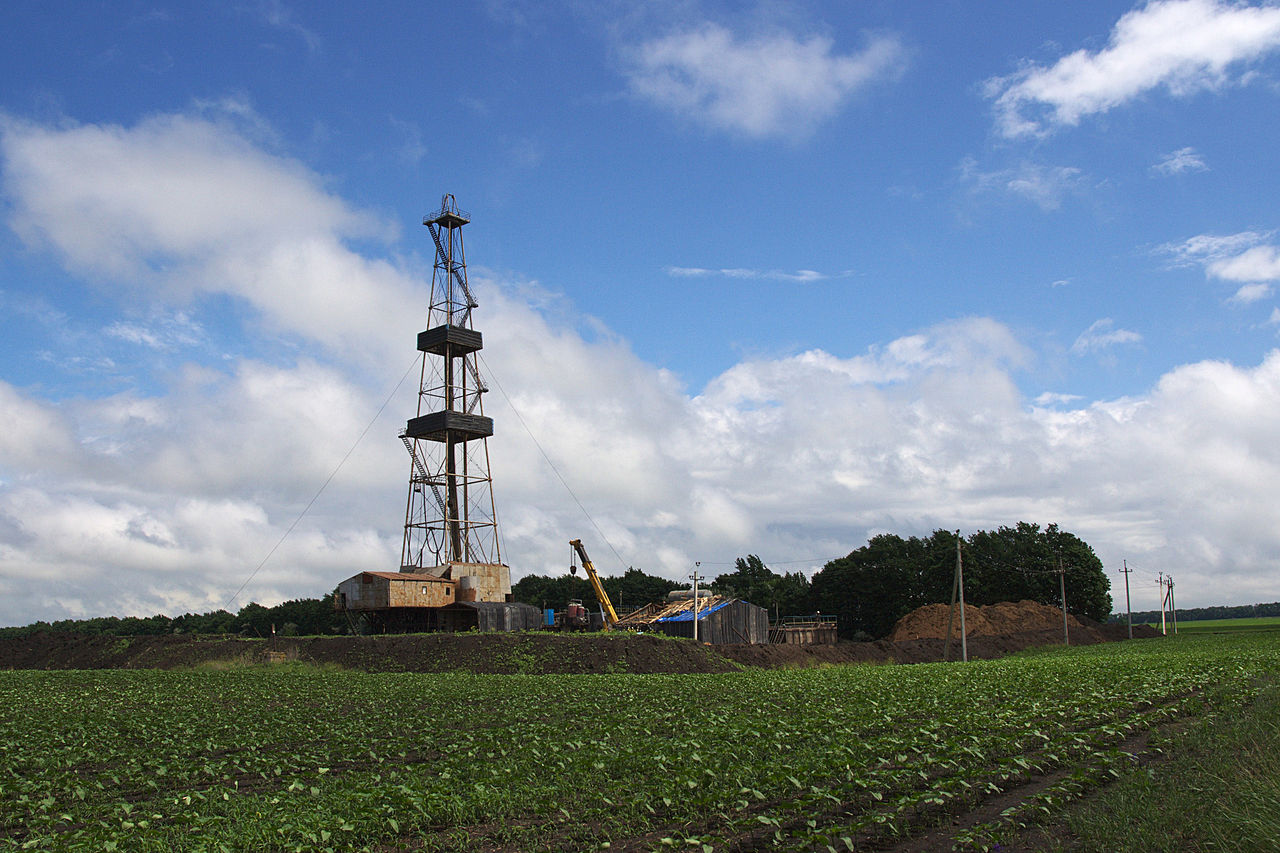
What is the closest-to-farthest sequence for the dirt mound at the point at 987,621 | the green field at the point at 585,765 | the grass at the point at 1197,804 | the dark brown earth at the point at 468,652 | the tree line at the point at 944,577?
1. the grass at the point at 1197,804
2. the green field at the point at 585,765
3. the dark brown earth at the point at 468,652
4. the dirt mound at the point at 987,621
5. the tree line at the point at 944,577

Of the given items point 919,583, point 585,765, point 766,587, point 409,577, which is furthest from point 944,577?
point 585,765

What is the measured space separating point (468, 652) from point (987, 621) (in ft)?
192

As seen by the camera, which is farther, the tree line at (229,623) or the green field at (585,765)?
the tree line at (229,623)

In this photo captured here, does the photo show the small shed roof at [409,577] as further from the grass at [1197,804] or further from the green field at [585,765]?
the grass at [1197,804]

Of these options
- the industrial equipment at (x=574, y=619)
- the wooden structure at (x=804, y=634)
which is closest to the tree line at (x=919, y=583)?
the wooden structure at (x=804, y=634)

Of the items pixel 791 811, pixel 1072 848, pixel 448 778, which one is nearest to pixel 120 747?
pixel 448 778

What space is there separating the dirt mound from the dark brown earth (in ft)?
30.3

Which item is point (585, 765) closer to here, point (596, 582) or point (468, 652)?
point (468, 652)

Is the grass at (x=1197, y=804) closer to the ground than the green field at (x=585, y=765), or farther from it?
farther from it

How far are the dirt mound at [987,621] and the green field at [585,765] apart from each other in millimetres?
58346

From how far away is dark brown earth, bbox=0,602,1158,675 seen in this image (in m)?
45.9

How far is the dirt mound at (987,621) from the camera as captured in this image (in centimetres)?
8294

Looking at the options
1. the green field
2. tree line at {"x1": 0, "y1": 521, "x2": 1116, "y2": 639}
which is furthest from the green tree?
the green field

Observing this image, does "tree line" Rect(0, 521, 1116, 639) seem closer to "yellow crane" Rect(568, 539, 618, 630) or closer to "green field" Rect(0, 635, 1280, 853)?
"yellow crane" Rect(568, 539, 618, 630)
